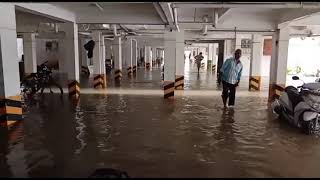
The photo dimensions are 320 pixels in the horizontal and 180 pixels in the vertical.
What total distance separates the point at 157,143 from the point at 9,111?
3.30m

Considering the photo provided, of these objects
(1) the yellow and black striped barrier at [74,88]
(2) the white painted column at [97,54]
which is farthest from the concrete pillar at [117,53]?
(1) the yellow and black striped barrier at [74,88]

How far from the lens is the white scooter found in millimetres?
6570

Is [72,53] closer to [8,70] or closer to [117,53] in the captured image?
[8,70]

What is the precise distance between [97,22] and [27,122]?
4.32 m

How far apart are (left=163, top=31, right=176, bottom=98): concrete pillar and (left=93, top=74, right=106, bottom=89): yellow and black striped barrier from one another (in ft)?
13.9

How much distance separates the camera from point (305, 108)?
6641 millimetres

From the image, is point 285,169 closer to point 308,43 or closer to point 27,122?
point 27,122

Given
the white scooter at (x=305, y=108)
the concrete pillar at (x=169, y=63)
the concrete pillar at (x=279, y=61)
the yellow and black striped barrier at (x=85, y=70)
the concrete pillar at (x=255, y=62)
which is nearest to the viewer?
the white scooter at (x=305, y=108)

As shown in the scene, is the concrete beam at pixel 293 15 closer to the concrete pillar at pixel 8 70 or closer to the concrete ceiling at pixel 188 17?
the concrete ceiling at pixel 188 17

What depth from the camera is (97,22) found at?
1062 centimetres

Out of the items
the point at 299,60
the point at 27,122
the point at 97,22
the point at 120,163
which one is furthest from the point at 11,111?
the point at 299,60

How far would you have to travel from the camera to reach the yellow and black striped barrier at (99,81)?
14.8 m

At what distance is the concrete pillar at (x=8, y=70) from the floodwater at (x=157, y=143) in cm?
38

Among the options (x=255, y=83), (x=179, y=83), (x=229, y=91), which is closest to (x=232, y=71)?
(x=229, y=91)
